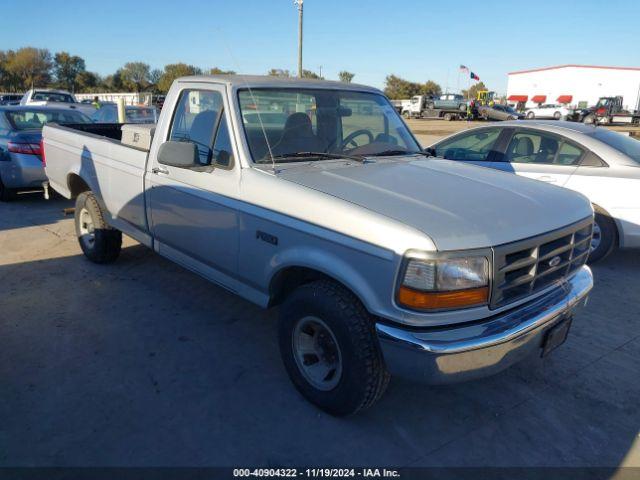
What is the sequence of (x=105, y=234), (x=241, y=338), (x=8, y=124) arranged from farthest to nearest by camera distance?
(x=8, y=124), (x=105, y=234), (x=241, y=338)

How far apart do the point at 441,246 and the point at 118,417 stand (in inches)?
85.4

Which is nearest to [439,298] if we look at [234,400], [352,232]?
[352,232]

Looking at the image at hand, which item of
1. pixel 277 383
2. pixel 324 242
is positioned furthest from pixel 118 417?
pixel 324 242

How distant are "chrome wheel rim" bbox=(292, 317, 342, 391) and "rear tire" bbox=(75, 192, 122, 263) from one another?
3044 mm

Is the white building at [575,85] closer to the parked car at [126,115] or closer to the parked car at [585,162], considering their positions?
the parked car at [126,115]

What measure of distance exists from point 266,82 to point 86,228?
308 cm

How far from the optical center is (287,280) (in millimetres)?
3098

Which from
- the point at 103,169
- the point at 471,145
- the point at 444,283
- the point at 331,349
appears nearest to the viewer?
the point at 444,283

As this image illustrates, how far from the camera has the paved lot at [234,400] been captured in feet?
8.61

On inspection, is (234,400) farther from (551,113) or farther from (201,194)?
(551,113)

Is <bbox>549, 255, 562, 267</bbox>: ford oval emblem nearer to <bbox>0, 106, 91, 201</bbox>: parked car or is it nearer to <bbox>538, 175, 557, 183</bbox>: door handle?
<bbox>538, 175, 557, 183</bbox>: door handle

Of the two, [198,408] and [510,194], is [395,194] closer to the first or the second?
[510,194]

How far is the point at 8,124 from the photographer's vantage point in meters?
8.21

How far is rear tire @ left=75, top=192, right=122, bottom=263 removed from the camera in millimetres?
5018
